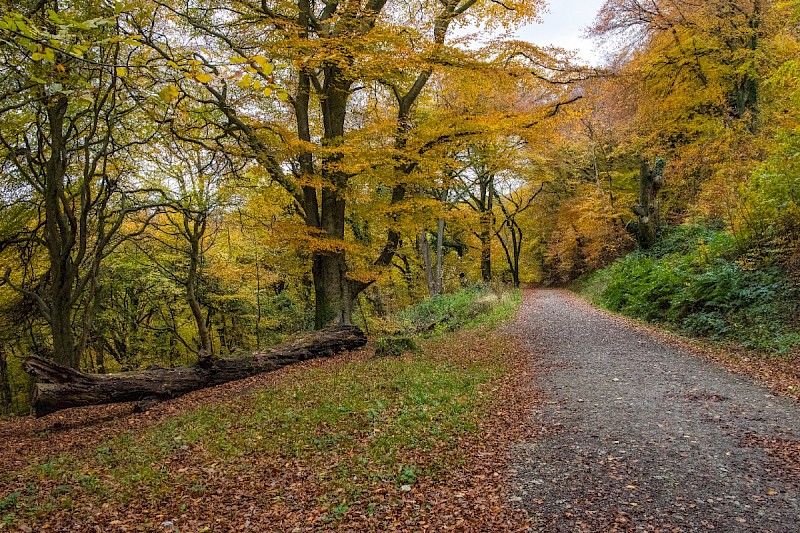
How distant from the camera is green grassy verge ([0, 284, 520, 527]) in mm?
4633

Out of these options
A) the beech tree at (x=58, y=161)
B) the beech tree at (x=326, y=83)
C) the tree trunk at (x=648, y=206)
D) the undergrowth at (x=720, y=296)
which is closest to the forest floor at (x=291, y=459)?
the beech tree at (x=58, y=161)

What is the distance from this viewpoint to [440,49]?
1110 cm

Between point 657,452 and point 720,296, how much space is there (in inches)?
266

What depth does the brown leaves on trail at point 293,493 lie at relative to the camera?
4051 mm

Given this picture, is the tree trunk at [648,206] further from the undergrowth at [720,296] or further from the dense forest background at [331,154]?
the undergrowth at [720,296]

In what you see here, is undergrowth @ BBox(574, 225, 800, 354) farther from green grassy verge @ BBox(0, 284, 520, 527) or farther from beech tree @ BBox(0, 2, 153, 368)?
beech tree @ BBox(0, 2, 153, 368)

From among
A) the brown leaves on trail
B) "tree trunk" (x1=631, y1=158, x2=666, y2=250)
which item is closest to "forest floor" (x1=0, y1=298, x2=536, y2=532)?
the brown leaves on trail

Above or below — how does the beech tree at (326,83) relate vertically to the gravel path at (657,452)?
above

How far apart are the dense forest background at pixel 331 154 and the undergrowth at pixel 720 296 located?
0.06 m

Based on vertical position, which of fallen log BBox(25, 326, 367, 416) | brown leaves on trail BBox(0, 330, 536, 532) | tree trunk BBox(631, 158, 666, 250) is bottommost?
brown leaves on trail BBox(0, 330, 536, 532)

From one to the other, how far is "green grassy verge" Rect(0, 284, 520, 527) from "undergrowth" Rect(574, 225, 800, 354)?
16.1 feet

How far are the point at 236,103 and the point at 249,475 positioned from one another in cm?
964

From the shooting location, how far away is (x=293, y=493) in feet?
15.0

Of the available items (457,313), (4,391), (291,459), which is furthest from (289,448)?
(4,391)
